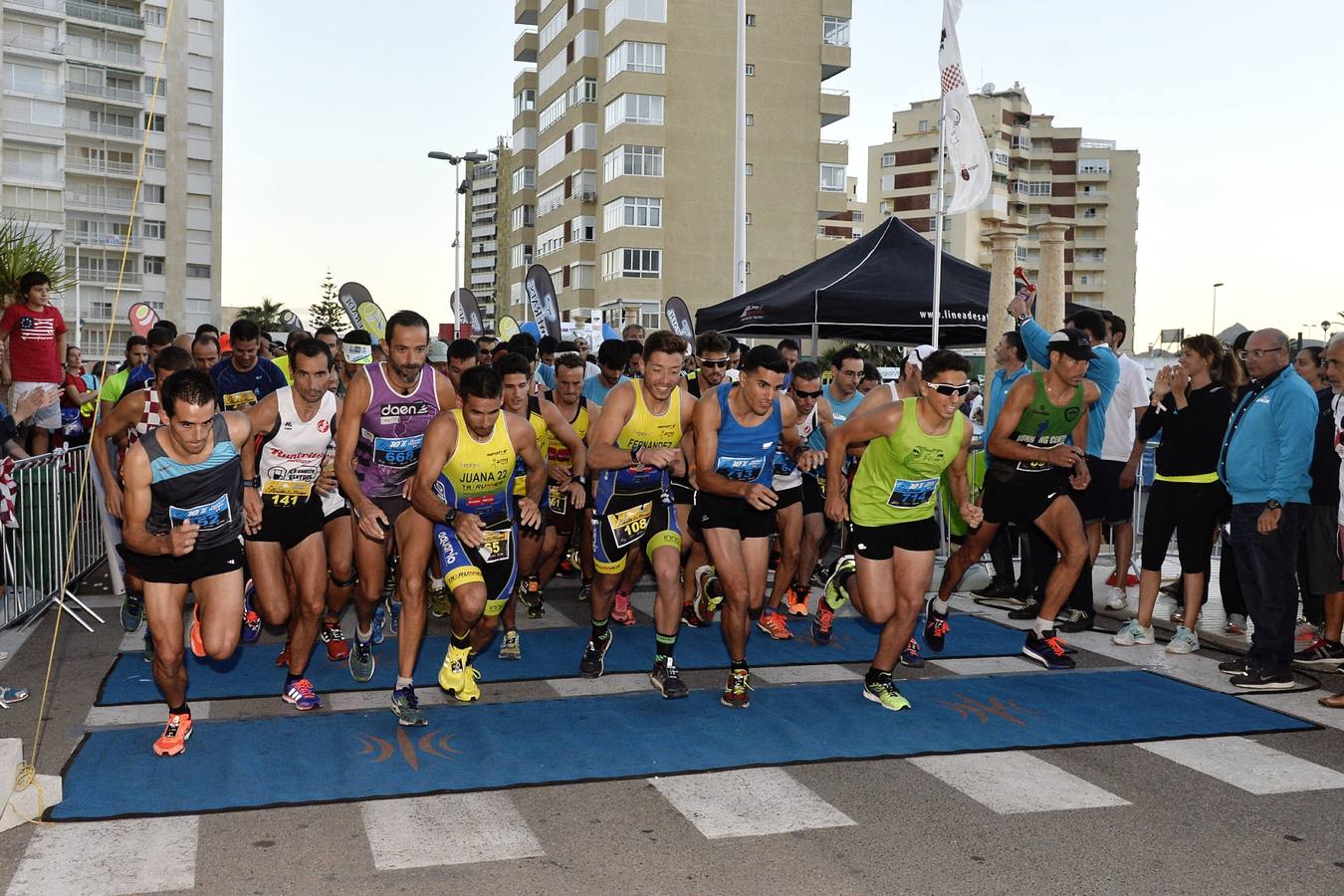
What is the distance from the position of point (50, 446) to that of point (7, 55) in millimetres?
70738

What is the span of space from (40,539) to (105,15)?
8045 cm

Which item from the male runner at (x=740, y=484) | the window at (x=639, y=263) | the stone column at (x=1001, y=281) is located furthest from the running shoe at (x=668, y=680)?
the window at (x=639, y=263)

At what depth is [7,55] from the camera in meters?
73.0

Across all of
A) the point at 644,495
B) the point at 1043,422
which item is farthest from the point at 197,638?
the point at 1043,422

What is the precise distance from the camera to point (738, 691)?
7.06m

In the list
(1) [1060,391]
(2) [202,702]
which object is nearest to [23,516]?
(2) [202,702]

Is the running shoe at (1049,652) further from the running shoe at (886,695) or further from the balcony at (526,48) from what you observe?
the balcony at (526,48)

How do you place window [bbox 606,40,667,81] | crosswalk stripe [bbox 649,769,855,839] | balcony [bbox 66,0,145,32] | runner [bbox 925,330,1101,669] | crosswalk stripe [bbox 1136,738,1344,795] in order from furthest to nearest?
balcony [bbox 66,0,145,32] → window [bbox 606,40,667,81] → runner [bbox 925,330,1101,669] → crosswalk stripe [bbox 1136,738,1344,795] → crosswalk stripe [bbox 649,769,855,839]

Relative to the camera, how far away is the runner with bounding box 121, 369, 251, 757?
19.1ft

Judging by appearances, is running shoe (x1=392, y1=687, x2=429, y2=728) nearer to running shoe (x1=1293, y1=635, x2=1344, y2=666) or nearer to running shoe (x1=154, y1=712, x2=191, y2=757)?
running shoe (x1=154, y1=712, x2=191, y2=757)

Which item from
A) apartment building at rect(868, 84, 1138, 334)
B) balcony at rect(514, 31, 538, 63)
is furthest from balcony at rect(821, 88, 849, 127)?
apartment building at rect(868, 84, 1138, 334)

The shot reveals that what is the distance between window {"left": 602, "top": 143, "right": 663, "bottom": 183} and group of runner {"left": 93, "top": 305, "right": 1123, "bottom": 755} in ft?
175

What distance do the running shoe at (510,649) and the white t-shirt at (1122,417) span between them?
4.88m

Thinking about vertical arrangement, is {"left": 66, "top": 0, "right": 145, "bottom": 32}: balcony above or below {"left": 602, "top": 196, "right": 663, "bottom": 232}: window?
above
